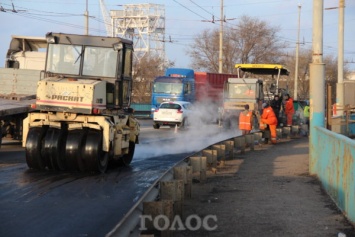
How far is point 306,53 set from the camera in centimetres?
8731

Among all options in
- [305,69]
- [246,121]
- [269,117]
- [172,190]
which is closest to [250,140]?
[246,121]

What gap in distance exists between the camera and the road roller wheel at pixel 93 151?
12648mm

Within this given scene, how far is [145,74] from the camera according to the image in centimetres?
6769

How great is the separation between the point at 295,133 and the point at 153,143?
992 centimetres

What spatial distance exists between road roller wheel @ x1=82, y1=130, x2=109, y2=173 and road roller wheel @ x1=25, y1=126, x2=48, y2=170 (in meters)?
1.11

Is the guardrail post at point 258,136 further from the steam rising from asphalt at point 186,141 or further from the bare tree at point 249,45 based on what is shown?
the bare tree at point 249,45

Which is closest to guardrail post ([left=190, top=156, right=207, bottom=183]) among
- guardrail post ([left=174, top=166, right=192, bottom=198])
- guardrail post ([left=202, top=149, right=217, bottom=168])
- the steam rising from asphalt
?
guardrail post ([left=202, top=149, right=217, bottom=168])

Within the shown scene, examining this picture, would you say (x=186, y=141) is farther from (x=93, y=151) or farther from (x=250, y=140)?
(x=93, y=151)

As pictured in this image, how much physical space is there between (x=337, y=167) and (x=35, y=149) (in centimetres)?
685

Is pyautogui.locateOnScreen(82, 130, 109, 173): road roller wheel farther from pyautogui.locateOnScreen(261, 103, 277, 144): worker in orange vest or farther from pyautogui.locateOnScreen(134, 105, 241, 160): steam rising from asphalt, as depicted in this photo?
pyautogui.locateOnScreen(261, 103, 277, 144): worker in orange vest

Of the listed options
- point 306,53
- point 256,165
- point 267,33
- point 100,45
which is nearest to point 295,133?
point 256,165

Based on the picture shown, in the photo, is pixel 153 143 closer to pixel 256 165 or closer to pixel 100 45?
pixel 256 165

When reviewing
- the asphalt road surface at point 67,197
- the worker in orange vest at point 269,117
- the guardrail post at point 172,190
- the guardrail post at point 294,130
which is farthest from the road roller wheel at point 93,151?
the guardrail post at point 294,130

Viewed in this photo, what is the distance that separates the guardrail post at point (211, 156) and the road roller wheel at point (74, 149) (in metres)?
3.43
